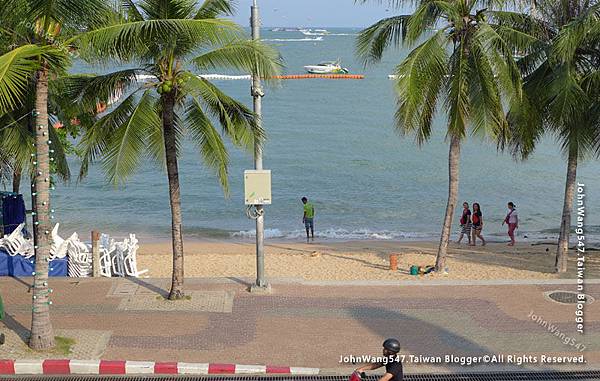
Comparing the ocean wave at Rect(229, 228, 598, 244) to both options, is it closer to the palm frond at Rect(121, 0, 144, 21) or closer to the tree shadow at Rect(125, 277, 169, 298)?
the tree shadow at Rect(125, 277, 169, 298)

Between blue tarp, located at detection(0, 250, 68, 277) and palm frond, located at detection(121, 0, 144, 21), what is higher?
palm frond, located at detection(121, 0, 144, 21)

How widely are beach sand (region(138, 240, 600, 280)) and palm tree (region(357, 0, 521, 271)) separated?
148 inches

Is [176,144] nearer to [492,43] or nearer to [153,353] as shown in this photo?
→ [153,353]

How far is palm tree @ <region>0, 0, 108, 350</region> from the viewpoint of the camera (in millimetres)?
10711

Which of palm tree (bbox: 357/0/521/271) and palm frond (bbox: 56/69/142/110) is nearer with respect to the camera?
palm frond (bbox: 56/69/142/110)

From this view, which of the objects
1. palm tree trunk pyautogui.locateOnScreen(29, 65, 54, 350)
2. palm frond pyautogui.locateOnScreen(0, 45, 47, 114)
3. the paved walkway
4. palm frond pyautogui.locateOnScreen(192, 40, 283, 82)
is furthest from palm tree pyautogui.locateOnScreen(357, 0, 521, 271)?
palm frond pyautogui.locateOnScreen(0, 45, 47, 114)

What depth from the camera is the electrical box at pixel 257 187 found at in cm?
1500

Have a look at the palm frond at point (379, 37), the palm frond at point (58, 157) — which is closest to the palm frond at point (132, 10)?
the palm frond at point (58, 157)

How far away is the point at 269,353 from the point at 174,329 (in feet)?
6.32

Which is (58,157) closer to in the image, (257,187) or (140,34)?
(257,187)

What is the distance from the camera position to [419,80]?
15.8 metres

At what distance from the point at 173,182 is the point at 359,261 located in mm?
7783

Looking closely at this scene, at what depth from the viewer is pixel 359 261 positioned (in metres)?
20.6

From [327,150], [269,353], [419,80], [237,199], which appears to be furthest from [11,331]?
[327,150]
